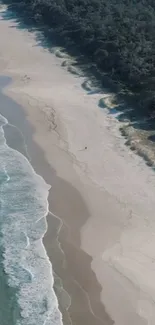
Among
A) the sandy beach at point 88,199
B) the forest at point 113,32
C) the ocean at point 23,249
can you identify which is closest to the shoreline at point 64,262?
the sandy beach at point 88,199

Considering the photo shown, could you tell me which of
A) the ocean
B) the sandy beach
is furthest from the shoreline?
the ocean

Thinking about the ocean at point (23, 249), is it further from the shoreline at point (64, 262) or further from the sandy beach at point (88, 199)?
the sandy beach at point (88, 199)

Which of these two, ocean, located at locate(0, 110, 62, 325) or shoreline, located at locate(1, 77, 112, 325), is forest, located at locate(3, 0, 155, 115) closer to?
shoreline, located at locate(1, 77, 112, 325)

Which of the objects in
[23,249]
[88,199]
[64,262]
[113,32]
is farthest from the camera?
[113,32]

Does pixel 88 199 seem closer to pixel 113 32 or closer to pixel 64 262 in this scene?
pixel 64 262

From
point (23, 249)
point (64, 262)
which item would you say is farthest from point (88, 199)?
point (64, 262)

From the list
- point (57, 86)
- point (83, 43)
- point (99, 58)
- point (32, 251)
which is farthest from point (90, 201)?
point (83, 43)

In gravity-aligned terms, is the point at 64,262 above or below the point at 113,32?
below
